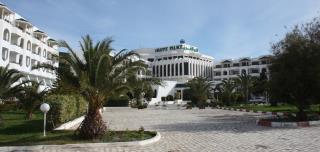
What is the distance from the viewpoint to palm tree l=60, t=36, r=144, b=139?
1234 centimetres

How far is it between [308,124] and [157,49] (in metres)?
115

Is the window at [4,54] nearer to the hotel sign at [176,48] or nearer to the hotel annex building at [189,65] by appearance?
the hotel annex building at [189,65]

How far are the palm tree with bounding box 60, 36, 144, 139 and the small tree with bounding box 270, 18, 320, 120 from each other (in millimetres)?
9602

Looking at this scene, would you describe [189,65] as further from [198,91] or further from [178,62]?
[198,91]

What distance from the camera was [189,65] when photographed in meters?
118

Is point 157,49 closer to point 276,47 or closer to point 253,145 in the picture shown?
point 276,47

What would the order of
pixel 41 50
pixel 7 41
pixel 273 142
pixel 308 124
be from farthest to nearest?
pixel 41 50
pixel 7 41
pixel 308 124
pixel 273 142

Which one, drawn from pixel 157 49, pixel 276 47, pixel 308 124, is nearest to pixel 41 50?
pixel 276 47

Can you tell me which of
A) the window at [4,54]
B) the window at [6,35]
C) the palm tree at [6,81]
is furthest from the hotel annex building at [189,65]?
the palm tree at [6,81]

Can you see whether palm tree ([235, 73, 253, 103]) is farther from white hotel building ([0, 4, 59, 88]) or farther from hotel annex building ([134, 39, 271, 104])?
hotel annex building ([134, 39, 271, 104])

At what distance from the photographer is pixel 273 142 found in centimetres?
1188

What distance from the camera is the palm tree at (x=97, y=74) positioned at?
12336 millimetres

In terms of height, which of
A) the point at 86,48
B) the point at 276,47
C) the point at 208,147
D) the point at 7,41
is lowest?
the point at 208,147

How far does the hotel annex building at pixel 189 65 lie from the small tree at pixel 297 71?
92.3 m
